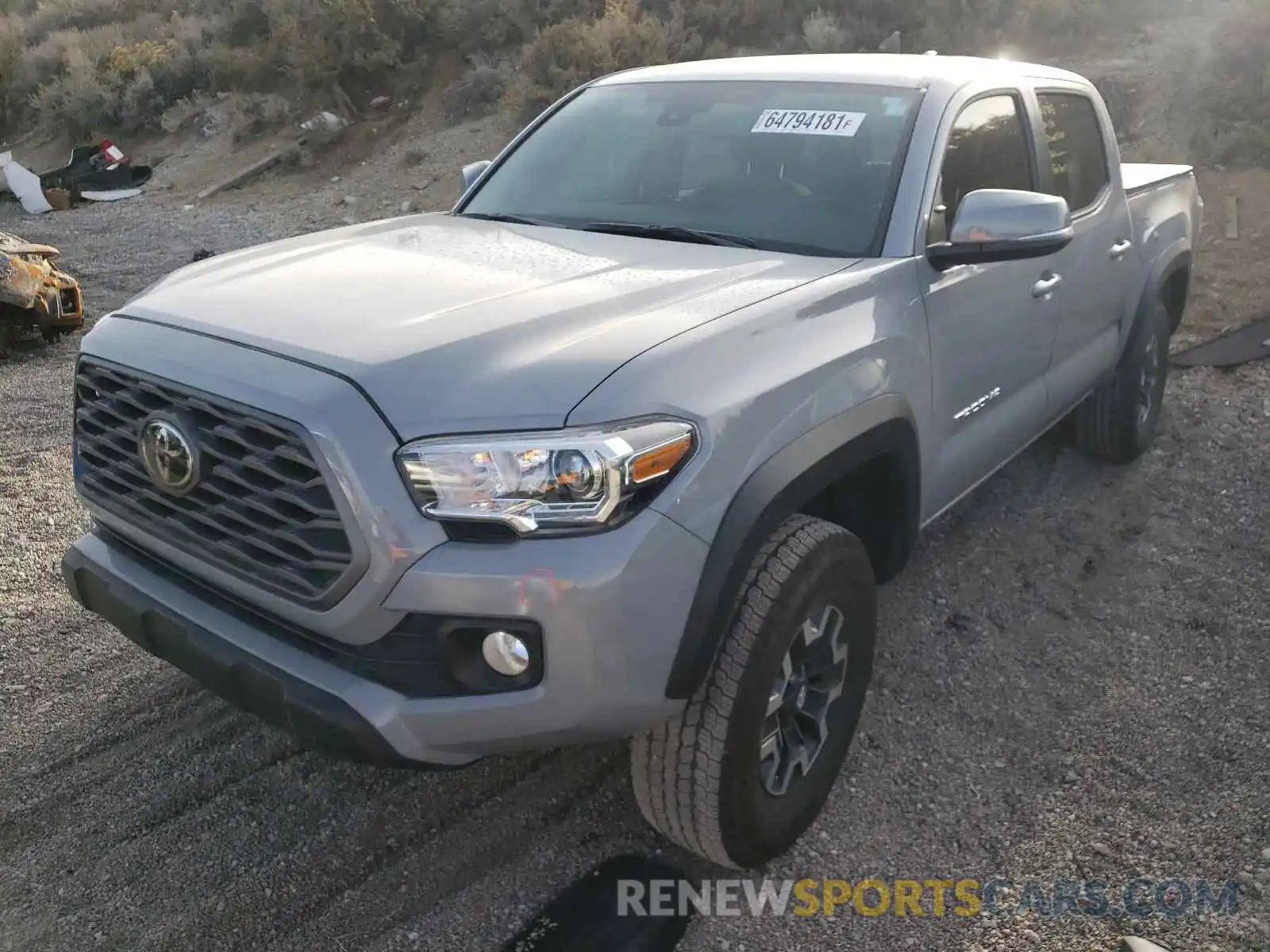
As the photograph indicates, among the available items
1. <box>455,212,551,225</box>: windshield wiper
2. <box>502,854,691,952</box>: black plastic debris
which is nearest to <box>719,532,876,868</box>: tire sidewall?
<box>502,854,691,952</box>: black plastic debris

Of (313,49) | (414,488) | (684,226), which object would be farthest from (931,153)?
(313,49)

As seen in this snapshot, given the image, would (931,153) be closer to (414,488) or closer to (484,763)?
(414,488)

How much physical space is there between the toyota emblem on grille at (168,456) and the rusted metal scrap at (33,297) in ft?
17.0

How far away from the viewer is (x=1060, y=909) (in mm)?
2521

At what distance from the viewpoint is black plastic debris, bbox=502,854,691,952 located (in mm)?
2383

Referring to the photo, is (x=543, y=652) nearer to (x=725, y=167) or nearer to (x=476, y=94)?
(x=725, y=167)

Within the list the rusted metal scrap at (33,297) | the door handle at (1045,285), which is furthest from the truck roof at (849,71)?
the rusted metal scrap at (33,297)

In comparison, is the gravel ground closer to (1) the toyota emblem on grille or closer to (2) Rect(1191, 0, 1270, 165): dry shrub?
(1) the toyota emblem on grille

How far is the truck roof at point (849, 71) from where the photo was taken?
3.34 metres

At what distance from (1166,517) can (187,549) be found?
12.7ft

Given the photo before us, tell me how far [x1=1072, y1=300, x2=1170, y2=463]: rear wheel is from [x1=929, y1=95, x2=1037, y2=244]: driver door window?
4.40ft

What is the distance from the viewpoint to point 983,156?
11.2ft

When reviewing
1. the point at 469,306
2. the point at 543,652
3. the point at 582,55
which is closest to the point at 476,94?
the point at 582,55

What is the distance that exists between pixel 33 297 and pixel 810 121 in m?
5.51
